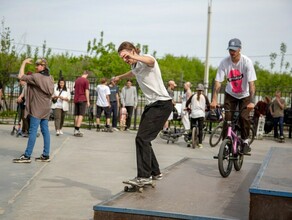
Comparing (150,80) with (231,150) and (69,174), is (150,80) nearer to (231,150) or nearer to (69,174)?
(231,150)

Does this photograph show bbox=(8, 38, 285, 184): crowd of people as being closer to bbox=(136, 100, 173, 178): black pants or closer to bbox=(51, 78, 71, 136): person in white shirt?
bbox=(136, 100, 173, 178): black pants

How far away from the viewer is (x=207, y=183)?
6.83 m

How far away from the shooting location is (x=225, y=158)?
760cm

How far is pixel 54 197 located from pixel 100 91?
38.1 ft

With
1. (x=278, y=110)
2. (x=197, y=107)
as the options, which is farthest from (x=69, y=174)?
(x=278, y=110)

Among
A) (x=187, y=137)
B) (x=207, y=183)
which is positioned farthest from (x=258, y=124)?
(x=207, y=183)

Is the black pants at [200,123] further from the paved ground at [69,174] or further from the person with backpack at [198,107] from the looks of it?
the paved ground at [69,174]

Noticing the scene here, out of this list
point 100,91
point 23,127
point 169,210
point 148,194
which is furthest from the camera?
point 100,91

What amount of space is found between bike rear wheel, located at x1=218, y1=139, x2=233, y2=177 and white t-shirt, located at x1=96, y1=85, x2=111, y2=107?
428 inches

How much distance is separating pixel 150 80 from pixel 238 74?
225 centimetres

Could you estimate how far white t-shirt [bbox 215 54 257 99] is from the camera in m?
7.80

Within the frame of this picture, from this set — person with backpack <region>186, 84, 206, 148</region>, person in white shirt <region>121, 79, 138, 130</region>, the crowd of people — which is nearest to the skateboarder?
the crowd of people

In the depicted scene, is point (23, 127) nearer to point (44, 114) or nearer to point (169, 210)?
point (44, 114)

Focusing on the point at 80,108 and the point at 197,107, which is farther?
the point at 80,108
